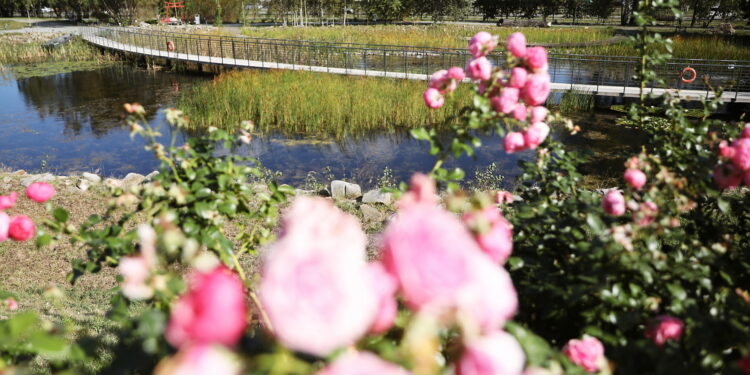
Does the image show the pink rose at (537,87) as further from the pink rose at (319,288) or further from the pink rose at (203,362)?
the pink rose at (203,362)

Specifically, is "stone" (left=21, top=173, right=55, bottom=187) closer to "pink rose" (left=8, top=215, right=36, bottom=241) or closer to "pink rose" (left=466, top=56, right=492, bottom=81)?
"pink rose" (left=8, top=215, right=36, bottom=241)

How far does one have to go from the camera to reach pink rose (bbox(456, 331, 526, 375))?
559mm

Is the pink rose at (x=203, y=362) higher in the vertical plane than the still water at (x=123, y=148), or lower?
higher

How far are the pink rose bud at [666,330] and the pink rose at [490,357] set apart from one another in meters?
0.93

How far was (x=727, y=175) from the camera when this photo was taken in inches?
62.2

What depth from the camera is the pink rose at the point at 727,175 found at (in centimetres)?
156

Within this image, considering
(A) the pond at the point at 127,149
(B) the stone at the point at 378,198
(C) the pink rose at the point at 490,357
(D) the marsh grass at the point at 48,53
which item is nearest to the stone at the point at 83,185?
(A) the pond at the point at 127,149

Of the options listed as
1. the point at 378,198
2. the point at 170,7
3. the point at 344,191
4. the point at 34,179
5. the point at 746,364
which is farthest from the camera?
the point at 170,7

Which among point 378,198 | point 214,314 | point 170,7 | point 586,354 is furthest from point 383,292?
point 170,7

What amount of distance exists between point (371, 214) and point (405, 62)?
347 inches

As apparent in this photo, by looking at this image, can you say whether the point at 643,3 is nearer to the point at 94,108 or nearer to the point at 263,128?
the point at 263,128

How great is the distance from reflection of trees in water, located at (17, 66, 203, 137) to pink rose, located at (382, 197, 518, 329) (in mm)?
10671

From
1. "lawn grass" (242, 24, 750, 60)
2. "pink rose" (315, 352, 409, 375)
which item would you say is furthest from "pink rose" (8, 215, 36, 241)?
"lawn grass" (242, 24, 750, 60)

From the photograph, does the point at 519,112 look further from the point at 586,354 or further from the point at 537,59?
the point at 586,354
